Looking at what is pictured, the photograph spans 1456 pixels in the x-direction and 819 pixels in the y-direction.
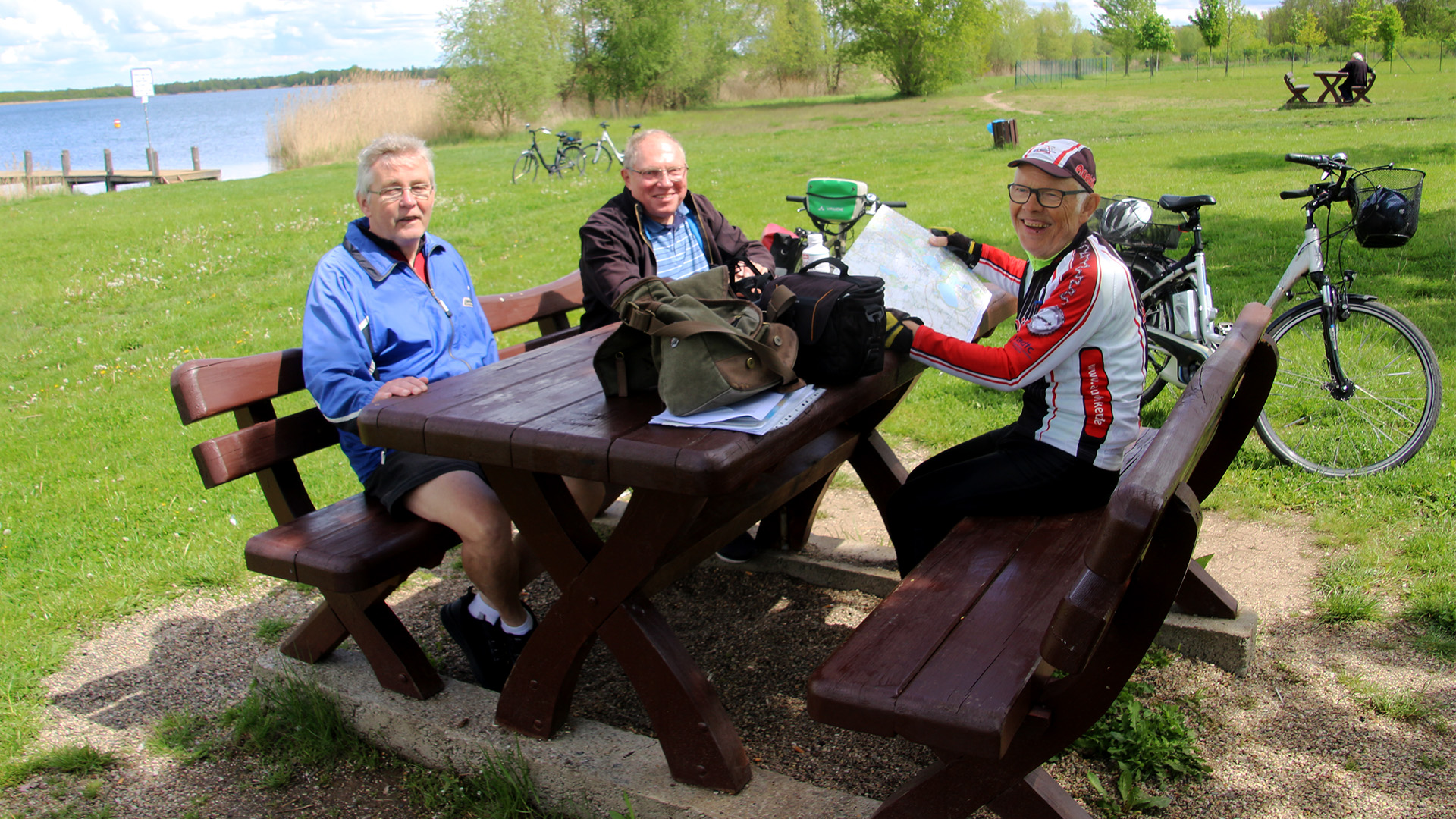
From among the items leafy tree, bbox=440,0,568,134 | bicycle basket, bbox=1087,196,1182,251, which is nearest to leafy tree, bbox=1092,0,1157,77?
leafy tree, bbox=440,0,568,134

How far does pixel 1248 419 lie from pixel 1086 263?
58 centimetres

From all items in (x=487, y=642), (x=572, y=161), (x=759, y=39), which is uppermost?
(x=759, y=39)

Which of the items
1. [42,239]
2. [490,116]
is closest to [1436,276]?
[42,239]

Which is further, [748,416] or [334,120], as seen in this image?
[334,120]

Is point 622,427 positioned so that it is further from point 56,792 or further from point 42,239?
point 42,239

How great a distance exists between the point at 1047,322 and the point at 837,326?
21.3 inches

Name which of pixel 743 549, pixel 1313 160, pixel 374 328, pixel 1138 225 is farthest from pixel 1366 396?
pixel 374 328

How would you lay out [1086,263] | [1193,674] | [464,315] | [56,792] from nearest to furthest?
[1086,263]
[56,792]
[1193,674]
[464,315]

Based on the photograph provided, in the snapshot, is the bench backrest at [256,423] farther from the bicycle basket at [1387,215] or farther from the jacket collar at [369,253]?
the bicycle basket at [1387,215]

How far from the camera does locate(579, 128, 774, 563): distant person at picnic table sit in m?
3.78

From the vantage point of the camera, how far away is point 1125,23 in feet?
203

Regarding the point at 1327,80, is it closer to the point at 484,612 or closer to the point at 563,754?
the point at 484,612

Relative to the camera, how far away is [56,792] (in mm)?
2695

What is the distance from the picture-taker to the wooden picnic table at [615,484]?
82.7 inches
